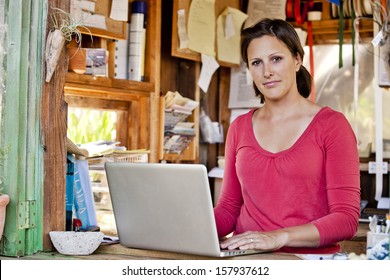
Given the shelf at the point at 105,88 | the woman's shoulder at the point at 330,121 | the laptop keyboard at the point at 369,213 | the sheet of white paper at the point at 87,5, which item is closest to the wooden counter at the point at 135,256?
the woman's shoulder at the point at 330,121

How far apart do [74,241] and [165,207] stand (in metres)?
0.28

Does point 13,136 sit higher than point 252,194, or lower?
higher

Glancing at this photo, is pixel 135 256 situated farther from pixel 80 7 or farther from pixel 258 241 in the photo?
pixel 80 7

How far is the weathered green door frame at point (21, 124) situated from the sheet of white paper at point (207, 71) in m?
2.54

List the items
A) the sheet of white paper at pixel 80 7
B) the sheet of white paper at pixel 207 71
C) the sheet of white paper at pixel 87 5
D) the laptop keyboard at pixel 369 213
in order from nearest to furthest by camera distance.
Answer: the sheet of white paper at pixel 80 7
the sheet of white paper at pixel 87 5
the laptop keyboard at pixel 369 213
the sheet of white paper at pixel 207 71

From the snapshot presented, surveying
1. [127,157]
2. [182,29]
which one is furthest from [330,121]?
[182,29]

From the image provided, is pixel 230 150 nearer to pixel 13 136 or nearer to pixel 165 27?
pixel 13 136

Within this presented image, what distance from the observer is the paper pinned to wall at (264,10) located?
4961 mm

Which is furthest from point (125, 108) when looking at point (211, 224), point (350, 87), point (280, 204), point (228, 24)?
point (211, 224)

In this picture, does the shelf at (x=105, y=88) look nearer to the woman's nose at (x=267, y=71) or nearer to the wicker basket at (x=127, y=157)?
the wicker basket at (x=127, y=157)

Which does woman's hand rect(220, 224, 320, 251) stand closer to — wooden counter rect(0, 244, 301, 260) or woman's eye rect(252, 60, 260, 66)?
wooden counter rect(0, 244, 301, 260)

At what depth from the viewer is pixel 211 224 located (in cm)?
204

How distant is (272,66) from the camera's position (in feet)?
8.02

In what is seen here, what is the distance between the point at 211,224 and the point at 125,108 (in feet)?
7.37
